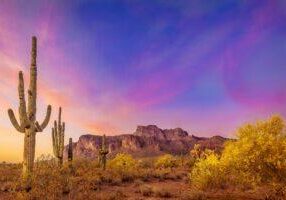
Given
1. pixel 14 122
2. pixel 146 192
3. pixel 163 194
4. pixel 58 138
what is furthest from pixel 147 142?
pixel 14 122

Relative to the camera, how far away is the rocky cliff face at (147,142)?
133m

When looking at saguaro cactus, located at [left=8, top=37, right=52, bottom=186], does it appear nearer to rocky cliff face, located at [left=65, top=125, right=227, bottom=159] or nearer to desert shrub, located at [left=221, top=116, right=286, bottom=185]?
desert shrub, located at [left=221, top=116, right=286, bottom=185]

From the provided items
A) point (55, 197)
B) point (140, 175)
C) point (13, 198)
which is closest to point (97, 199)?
point (55, 197)

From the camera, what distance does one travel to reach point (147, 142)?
476 ft

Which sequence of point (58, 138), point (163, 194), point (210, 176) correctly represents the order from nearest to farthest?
1. point (163, 194)
2. point (210, 176)
3. point (58, 138)

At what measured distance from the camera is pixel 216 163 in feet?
68.9

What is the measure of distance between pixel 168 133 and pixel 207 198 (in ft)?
505

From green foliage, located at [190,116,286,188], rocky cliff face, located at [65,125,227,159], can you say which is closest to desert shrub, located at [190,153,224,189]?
green foliage, located at [190,116,286,188]

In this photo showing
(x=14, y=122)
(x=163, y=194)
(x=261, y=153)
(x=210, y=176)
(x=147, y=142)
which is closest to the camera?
(x=261, y=153)

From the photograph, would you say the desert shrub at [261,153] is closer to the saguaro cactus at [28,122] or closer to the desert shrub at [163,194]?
the desert shrub at [163,194]

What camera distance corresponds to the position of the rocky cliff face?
5231 inches

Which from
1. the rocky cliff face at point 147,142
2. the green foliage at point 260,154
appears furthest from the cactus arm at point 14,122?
the rocky cliff face at point 147,142

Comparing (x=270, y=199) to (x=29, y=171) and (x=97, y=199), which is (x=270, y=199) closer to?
(x=97, y=199)

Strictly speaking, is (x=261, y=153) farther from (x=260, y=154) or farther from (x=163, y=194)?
(x=163, y=194)
